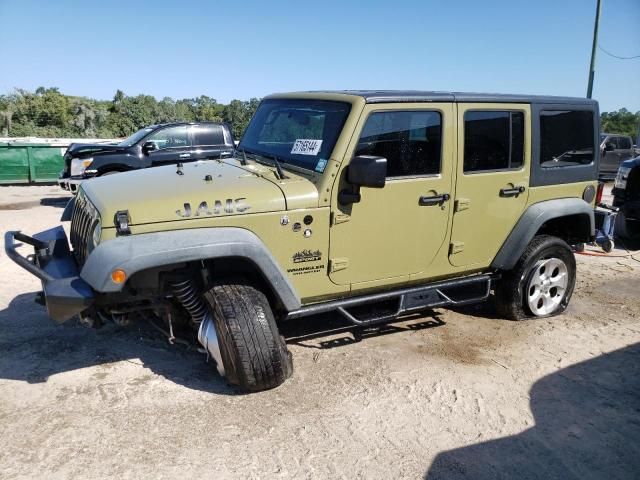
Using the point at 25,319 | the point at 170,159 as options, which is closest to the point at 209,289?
the point at 25,319

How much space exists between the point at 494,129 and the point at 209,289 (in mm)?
2657

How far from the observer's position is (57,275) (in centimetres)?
329

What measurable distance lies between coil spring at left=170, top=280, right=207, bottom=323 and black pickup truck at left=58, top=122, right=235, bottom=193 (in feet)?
21.9

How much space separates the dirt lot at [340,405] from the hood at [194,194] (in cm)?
124

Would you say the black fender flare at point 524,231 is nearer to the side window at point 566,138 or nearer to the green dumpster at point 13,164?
the side window at point 566,138

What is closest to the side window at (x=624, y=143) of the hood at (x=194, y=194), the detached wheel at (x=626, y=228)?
the detached wheel at (x=626, y=228)

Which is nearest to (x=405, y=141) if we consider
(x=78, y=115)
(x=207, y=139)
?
(x=207, y=139)

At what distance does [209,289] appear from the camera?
3.46 m

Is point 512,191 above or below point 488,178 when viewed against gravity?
below

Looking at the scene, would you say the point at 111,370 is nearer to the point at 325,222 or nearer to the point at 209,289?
the point at 209,289

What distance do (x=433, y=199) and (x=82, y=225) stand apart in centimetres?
257

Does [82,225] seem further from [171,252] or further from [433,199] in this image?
[433,199]

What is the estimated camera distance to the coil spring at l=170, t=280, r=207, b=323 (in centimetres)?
333

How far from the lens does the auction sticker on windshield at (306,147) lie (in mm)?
3744
